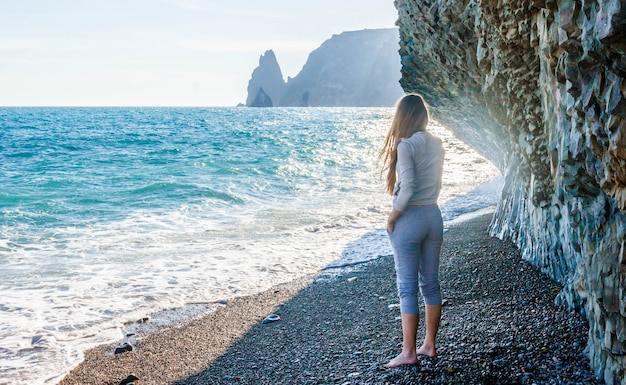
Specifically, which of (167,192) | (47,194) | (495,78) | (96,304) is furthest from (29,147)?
(495,78)

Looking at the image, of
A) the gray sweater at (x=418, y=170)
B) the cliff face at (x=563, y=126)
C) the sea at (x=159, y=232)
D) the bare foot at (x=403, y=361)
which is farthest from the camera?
the sea at (x=159, y=232)

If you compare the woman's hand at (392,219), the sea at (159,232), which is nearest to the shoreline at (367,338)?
the sea at (159,232)

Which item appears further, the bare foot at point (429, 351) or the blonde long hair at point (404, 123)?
the bare foot at point (429, 351)

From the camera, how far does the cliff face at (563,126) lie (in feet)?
10.5

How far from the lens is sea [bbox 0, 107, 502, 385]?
822 cm

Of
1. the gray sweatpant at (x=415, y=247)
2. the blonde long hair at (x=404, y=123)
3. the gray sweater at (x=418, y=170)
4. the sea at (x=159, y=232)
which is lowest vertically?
the sea at (x=159, y=232)

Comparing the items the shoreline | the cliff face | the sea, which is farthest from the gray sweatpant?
the sea

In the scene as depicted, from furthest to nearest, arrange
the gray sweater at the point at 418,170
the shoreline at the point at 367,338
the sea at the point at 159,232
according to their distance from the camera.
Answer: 1. the sea at the point at 159,232
2. the shoreline at the point at 367,338
3. the gray sweater at the point at 418,170

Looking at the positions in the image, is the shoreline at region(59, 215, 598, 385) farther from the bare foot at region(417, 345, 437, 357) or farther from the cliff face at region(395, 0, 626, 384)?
the cliff face at region(395, 0, 626, 384)

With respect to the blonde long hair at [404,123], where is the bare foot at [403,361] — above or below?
below

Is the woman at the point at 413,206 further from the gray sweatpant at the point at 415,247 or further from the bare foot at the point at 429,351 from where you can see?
the bare foot at the point at 429,351

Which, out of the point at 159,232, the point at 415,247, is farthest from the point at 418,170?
the point at 159,232

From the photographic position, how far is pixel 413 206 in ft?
14.5

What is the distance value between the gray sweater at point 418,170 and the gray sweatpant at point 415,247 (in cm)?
10
